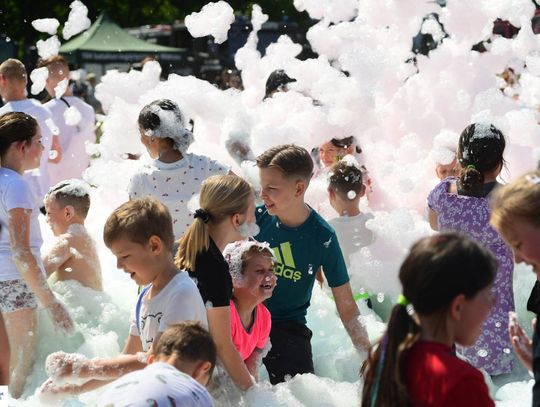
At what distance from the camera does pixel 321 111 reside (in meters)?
6.13

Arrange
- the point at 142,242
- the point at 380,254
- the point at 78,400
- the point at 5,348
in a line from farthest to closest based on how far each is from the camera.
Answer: the point at 380,254 → the point at 78,400 → the point at 142,242 → the point at 5,348

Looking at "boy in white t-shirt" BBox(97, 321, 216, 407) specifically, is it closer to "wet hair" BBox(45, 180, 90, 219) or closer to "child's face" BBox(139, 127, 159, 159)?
"child's face" BBox(139, 127, 159, 159)

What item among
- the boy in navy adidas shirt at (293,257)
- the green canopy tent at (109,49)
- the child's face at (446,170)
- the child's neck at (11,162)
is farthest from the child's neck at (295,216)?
the green canopy tent at (109,49)

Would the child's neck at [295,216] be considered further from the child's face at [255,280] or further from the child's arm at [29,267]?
the child's arm at [29,267]

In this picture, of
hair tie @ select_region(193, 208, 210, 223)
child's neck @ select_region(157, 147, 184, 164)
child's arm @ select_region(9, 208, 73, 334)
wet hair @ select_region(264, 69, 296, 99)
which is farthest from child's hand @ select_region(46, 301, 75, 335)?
wet hair @ select_region(264, 69, 296, 99)

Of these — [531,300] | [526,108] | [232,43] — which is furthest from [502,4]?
[232,43]

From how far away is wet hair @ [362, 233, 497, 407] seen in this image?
239 cm

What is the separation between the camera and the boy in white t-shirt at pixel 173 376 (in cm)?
240

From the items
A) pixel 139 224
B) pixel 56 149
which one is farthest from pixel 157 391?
pixel 56 149

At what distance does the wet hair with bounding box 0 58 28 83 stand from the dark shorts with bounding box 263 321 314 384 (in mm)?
3355

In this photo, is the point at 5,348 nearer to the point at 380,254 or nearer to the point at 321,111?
the point at 380,254

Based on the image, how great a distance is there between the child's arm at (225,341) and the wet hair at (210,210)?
0.64 ft

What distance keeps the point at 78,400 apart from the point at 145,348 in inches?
45.9

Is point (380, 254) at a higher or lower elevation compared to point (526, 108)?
lower
